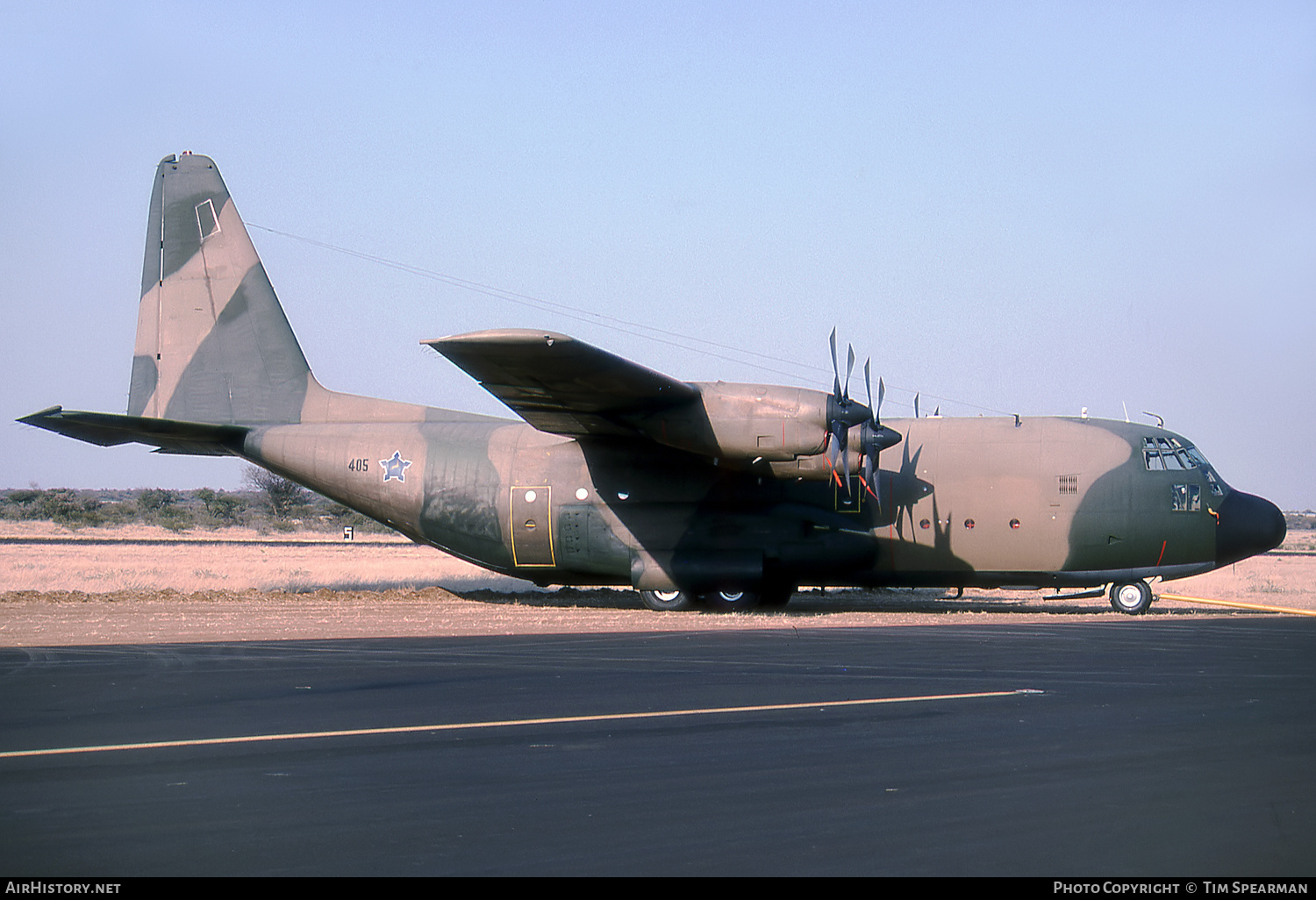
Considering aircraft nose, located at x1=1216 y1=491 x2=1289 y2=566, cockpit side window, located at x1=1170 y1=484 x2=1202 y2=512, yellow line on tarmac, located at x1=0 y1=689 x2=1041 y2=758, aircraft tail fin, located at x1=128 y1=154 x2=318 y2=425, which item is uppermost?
aircraft tail fin, located at x1=128 y1=154 x2=318 y2=425

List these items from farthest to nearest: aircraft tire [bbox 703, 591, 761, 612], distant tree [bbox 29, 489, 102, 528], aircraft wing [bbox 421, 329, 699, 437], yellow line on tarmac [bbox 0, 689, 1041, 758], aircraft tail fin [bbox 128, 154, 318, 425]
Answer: distant tree [bbox 29, 489, 102, 528]
aircraft tail fin [bbox 128, 154, 318, 425]
aircraft tire [bbox 703, 591, 761, 612]
aircraft wing [bbox 421, 329, 699, 437]
yellow line on tarmac [bbox 0, 689, 1041, 758]

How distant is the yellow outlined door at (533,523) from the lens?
790 inches

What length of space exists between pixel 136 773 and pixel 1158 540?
55.0 feet

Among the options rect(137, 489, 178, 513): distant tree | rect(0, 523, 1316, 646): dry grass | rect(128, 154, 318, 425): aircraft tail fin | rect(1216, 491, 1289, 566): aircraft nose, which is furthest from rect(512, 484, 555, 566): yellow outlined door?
rect(137, 489, 178, 513): distant tree

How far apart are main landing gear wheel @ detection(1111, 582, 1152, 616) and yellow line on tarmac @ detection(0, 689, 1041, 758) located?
1029 cm

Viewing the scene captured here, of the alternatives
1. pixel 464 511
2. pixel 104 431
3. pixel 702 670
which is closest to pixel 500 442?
pixel 464 511

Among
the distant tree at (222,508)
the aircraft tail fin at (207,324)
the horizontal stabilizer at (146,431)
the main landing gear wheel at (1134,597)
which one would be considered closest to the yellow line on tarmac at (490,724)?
the main landing gear wheel at (1134,597)

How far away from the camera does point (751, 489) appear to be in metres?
19.5

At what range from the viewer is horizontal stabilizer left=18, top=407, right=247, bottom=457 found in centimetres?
1938

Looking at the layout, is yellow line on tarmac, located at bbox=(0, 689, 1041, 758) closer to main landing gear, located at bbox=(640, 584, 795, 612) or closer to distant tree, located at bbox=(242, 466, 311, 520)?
main landing gear, located at bbox=(640, 584, 795, 612)

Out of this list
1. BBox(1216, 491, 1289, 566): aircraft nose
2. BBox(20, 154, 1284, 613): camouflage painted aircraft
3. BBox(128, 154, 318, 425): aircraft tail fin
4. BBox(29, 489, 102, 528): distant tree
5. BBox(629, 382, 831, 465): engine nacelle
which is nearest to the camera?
BBox(629, 382, 831, 465): engine nacelle

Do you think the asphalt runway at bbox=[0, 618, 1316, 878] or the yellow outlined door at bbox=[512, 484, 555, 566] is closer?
the asphalt runway at bbox=[0, 618, 1316, 878]

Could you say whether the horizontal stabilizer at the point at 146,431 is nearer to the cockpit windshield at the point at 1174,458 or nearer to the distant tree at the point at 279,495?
the cockpit windshield at the point at 1174,458

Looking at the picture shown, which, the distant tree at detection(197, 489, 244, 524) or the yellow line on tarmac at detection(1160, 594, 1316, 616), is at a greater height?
the distant tree at detection(197, 489, 244, 524)
